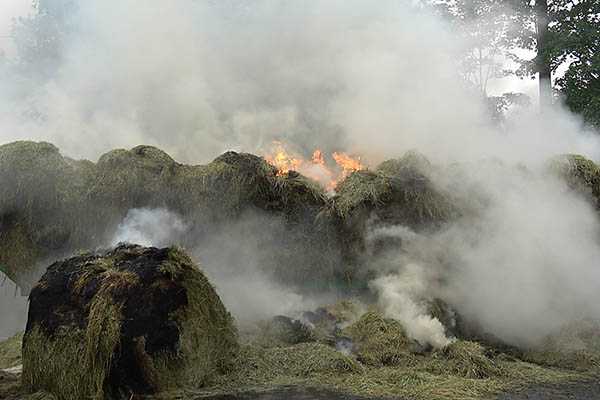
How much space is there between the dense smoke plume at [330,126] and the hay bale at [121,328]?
2.26 m

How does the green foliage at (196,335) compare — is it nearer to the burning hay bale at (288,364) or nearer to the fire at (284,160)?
the burning hay bale at (288,364)

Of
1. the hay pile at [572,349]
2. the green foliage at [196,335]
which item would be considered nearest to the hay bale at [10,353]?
the green foliage at [196,335]

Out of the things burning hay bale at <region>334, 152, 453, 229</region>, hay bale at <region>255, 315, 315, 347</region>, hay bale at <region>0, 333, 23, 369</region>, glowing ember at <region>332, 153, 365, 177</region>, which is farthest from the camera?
glowing ember at <region>332, 153, 365, 177</region>

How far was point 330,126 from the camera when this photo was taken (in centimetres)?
1205

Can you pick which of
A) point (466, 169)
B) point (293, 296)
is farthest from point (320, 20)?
point (293, 296)

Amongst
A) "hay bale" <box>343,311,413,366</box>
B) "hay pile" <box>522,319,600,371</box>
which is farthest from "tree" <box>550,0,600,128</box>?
"hay bale" <box>343,311,413,366</box>

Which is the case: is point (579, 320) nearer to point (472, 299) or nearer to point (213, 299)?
point (472, 299)

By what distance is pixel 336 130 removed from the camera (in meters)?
12.0

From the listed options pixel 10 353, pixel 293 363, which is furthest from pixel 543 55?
pixel 10 353

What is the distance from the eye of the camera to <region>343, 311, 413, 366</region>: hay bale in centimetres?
706

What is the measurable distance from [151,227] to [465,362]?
533 cm

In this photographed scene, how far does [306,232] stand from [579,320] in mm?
4611

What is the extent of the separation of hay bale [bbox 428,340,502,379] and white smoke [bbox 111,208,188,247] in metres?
4.63

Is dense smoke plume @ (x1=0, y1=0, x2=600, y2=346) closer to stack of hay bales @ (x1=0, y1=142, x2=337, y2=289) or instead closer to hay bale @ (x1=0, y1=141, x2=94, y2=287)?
stack of hay bales @ (x1=0, y1=142, x2=337, y2=289)
